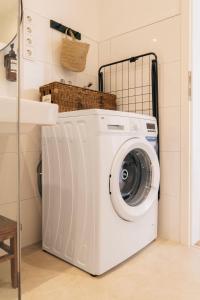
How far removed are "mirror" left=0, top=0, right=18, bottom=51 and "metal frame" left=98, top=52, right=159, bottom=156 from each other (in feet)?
2.69

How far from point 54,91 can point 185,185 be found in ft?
3.49

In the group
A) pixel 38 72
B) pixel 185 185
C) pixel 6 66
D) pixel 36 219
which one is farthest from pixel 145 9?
pixel 36 219

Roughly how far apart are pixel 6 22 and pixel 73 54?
49 centimetres

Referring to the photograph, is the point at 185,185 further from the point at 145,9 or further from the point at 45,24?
the point at 45,24

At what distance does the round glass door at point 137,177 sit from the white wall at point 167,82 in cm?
22

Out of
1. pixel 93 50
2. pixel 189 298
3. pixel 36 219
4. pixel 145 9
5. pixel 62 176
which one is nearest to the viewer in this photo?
pixel 189 298

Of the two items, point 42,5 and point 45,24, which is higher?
point 42,5

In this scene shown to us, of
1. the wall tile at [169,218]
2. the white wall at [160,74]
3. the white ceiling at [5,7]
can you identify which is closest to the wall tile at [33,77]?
the white wall at [160,74]

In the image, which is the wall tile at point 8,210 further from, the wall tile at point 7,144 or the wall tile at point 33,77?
the wall tile at point 33,77

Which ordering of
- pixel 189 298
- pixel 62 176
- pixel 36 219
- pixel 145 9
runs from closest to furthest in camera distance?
pixel 189 298
pixel 62 176
pixel 36 219
pixel 145 9

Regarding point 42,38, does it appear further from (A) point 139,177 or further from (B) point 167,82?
(A) point 139,177

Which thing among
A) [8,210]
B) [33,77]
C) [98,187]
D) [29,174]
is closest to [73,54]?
[33,77]

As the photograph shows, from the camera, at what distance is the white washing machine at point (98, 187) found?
1255mm

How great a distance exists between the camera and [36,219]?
170cm
